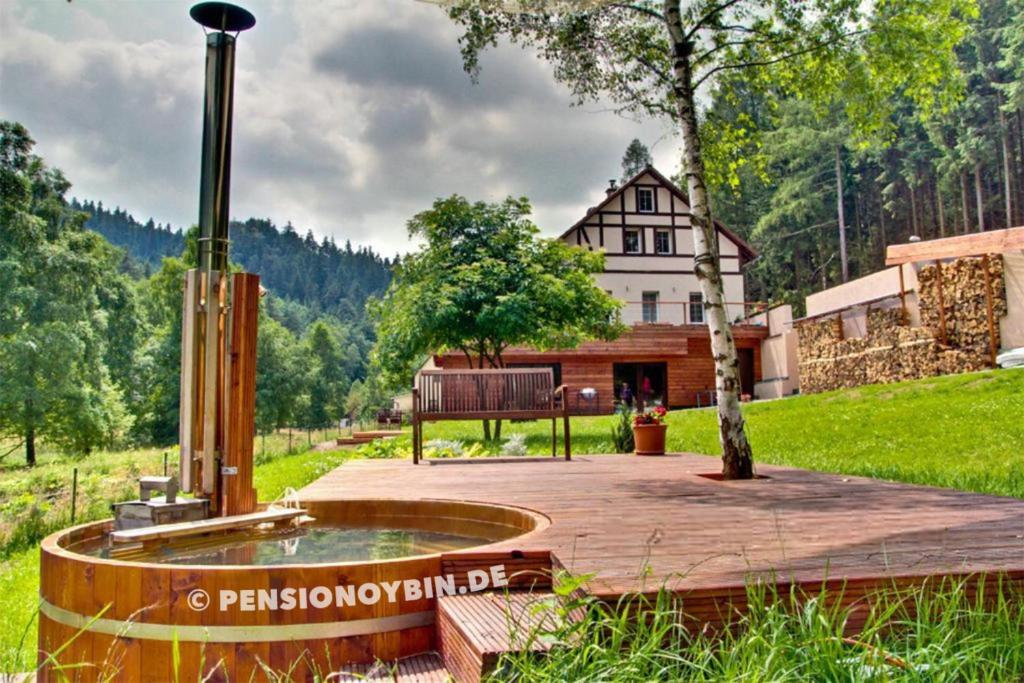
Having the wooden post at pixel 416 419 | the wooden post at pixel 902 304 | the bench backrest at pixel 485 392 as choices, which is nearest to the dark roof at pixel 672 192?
the wooden post at pixel 902 304

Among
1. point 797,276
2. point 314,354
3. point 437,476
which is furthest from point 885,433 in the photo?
point 314,354

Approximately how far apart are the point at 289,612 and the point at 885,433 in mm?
8536

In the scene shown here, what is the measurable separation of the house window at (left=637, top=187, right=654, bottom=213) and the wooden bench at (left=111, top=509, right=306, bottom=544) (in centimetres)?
2466

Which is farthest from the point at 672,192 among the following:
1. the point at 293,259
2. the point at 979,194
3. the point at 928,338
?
the point at 293,259

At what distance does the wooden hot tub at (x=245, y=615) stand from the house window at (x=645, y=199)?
25.6 meters

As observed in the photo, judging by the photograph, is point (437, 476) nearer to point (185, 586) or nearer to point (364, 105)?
point (185, 586)

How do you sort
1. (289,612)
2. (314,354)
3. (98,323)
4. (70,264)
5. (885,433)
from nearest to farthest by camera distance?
(289,612) → (885,433) → (70,264) → (98,323) → (314,354)

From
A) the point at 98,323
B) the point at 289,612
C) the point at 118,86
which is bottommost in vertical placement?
the point at 289,612

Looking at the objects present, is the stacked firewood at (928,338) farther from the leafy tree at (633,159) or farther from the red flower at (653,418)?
the leafy tree at (633,159)

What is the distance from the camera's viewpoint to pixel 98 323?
67.8ft

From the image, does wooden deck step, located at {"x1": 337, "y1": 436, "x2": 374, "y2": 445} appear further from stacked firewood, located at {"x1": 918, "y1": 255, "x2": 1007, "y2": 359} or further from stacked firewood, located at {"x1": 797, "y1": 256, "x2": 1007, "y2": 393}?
stacked firewood, located at {"x1": 918, "y1": 255, "x2": 1007, "y2": 359}

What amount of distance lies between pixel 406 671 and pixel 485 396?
5.57 metres

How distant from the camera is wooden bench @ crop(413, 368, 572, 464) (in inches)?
293

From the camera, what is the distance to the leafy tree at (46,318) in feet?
55.4
